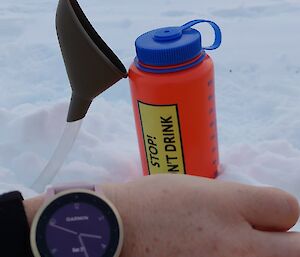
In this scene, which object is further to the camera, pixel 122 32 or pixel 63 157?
pixel 122 32

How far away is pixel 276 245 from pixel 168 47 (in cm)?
41

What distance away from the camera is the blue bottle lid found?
0.96m

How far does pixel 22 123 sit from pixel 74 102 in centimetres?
23

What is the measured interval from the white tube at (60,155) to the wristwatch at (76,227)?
1.46ft

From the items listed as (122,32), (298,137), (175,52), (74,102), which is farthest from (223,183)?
(122,32)

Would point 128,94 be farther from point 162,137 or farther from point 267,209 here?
point 267,209

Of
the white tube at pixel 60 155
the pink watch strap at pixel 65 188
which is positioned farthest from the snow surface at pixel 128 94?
the pink watch strap at pixel 65 188

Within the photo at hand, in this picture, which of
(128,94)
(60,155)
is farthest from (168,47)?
(128,94)

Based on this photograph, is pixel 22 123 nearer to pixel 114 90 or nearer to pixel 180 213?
pixel 114 90

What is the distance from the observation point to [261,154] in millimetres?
1154

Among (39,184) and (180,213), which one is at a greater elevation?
(180,213)

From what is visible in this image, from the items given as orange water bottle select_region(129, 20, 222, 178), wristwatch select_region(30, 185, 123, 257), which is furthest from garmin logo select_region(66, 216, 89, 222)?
orange water bottle select_region(129, 20, 222, 178)

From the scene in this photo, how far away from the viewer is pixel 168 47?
0.96 meters

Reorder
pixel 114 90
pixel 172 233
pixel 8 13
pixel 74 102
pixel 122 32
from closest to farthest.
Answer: pixel 172 233 → pixel 74 102 → pixel 114 90 → pixel 122 32 → pixel 8 13
